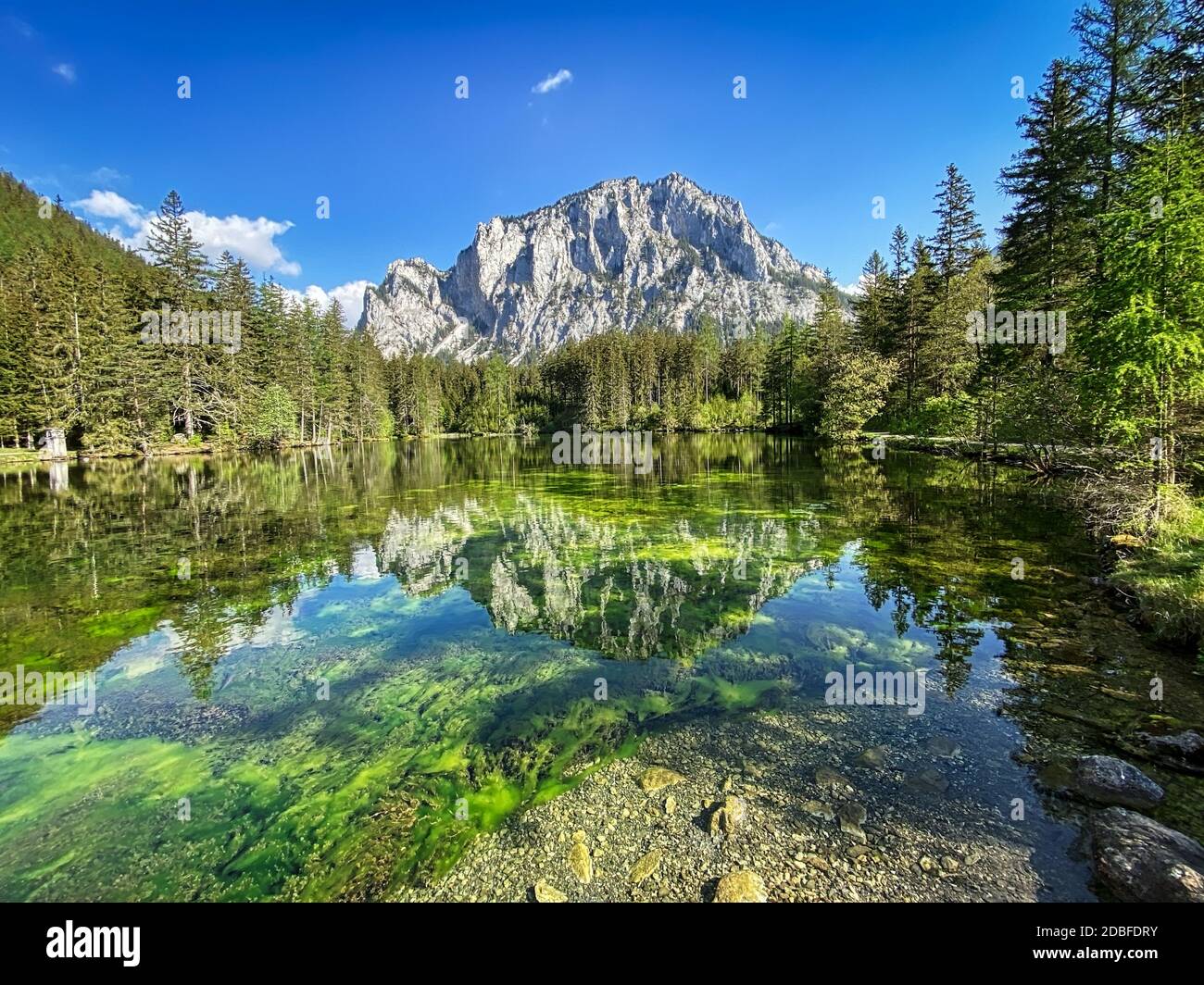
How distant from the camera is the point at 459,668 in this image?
1001 cm

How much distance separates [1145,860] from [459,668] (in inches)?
366

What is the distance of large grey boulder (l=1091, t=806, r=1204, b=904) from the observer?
4.29 metres

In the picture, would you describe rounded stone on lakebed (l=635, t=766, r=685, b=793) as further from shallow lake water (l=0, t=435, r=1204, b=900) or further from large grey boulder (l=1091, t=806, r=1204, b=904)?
large grey boulder (l=1091, t=806, r=1204, b=904)

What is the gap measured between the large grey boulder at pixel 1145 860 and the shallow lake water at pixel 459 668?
238 millimetres

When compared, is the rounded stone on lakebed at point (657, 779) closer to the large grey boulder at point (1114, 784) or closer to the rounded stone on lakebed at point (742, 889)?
the rounded stone on lakebed at point (742, 889)

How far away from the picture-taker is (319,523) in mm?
23391

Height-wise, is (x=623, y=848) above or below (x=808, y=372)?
below

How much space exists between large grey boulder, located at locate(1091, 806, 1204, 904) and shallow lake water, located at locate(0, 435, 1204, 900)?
0.78 ft

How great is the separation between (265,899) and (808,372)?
75801mm

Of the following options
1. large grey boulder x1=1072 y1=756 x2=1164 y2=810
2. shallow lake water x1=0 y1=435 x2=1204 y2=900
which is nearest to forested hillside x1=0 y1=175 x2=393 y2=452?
shallow lake water x1=0 y1=435 x2=1204 y2=900

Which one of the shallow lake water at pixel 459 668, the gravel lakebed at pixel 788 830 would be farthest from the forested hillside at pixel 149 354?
the gravel lakebed at pixel 788 830
